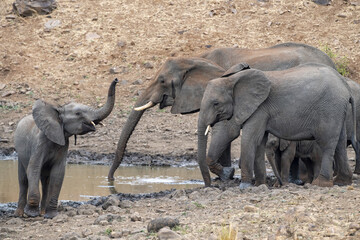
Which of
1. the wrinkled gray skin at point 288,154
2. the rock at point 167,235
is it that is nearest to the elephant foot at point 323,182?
the wrinkled gray skin at point 288,154

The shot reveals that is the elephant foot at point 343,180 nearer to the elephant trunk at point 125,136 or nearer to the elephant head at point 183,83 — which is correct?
the elephant head at point 183,83

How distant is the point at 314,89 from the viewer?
9.95m

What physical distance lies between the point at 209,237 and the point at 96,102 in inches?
479


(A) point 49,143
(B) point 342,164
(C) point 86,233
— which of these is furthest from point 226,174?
(C) point 86,233

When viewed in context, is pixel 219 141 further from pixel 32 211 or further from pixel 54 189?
pixel 32 211

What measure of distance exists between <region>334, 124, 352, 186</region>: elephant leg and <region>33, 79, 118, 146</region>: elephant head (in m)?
3.29

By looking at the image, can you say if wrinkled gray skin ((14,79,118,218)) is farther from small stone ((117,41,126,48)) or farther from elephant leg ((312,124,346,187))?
small stone ((117,41,126,48))

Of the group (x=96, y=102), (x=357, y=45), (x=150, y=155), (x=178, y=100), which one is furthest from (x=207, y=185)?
(x=357, y=45)

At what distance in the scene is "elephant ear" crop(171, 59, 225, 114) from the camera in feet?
38.1

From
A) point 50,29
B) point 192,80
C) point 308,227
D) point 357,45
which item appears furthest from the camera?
point 50,29

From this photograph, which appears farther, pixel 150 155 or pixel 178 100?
pixel 150 155

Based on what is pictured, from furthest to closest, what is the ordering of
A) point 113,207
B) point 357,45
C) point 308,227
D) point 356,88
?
point 357,45 < point 356,88 < point 113,207 < point 308,227

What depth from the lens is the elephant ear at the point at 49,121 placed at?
8914 millimetres

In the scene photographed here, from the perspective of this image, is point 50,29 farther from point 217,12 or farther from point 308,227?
point 308,227
